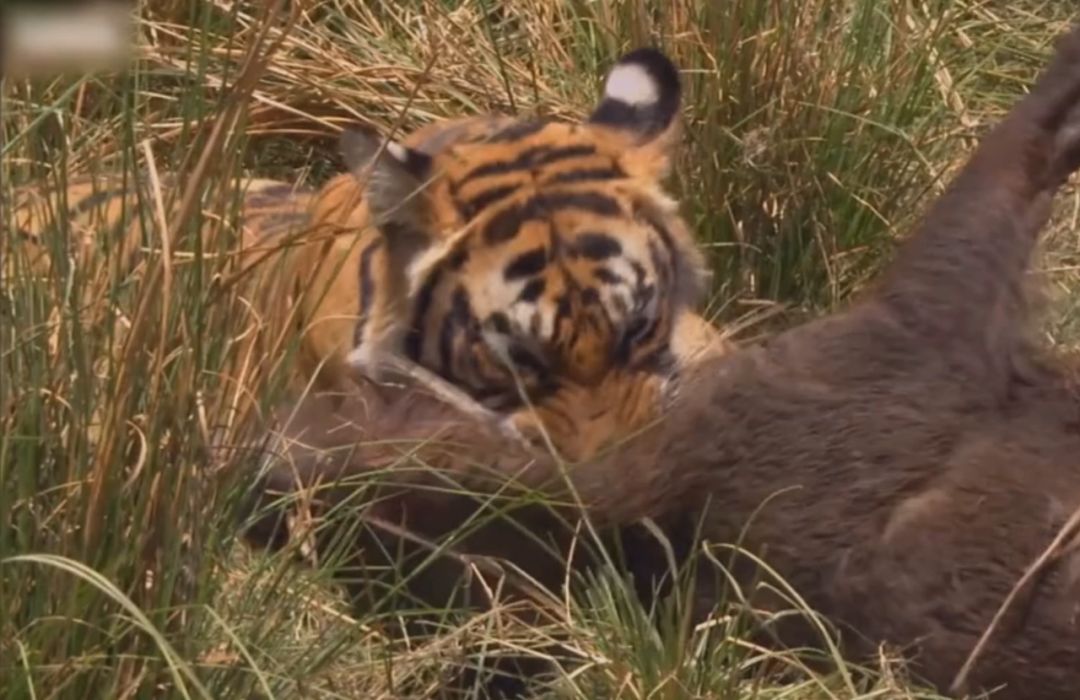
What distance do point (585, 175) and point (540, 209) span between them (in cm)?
12

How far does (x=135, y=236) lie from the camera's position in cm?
228

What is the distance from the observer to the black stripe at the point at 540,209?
326cm

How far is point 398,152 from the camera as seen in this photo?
10.2 ft

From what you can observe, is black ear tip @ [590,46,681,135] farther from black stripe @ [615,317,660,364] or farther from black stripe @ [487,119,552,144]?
black stripe @ [615,317,660,364]

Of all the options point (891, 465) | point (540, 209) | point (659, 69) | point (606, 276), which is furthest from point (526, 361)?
point (891, 465)

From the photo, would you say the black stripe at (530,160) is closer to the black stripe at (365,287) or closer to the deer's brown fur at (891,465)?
the black stripe at (365,287)

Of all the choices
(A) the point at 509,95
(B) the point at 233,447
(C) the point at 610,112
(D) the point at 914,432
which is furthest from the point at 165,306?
(A) the point at 509,95

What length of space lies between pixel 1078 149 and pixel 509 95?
5.44 feet

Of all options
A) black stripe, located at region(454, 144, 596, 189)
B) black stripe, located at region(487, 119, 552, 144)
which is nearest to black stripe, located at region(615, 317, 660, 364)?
black stripe, located at region(454, 144, 596, 189)

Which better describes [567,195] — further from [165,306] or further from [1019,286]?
[165,306]

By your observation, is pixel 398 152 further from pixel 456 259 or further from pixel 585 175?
pixel 585 175

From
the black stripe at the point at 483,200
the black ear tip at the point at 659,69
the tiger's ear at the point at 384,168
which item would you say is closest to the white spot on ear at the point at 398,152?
the tiger's ear at the point at 384,168

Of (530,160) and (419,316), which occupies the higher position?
(530,160)

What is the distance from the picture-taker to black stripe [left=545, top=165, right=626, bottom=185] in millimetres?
Answer: 3344
